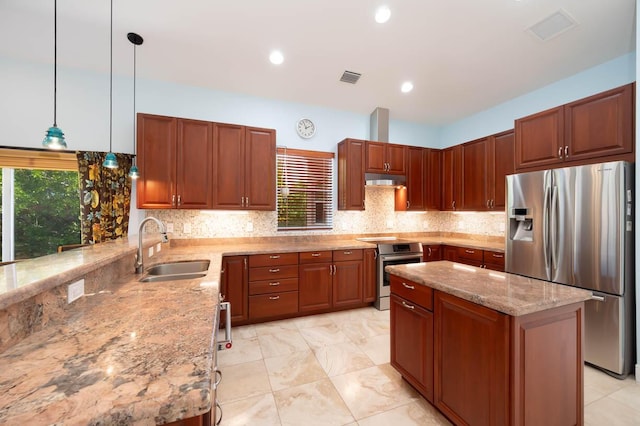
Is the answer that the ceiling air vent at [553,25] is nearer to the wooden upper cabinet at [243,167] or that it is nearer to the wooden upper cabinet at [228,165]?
the wooden upper cabinet at [243,167]

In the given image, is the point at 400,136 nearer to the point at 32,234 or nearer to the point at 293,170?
the point at 293,170

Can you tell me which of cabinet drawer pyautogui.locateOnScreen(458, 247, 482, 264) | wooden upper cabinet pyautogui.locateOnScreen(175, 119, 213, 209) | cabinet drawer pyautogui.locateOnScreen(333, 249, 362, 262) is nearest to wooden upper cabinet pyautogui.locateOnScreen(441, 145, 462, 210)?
cabinet drawer pyautogui.locateOnScreen(458, 247, 482, 264)

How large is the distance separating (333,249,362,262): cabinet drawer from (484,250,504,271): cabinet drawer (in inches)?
64.7

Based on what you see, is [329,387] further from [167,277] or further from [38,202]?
[38,202]

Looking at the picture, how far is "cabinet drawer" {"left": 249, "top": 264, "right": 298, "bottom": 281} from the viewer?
312cm

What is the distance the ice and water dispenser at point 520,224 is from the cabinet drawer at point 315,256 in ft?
6.94

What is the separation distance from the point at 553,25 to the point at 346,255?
3.11 m

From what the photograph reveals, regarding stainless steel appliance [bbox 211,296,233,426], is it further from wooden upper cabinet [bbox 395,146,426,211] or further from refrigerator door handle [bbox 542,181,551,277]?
wooden upper cabinet [bbox 395,146,426,211]

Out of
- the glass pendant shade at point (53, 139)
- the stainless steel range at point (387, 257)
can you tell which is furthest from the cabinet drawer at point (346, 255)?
the glass pendant shade at point (53, 139)

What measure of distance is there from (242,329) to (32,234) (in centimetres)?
272

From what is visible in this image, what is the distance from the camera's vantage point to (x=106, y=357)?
0.81m

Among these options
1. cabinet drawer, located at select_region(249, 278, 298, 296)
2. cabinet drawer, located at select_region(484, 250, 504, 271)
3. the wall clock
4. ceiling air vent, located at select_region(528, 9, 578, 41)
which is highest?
ceiling air vent, located at select_region(528, 9, 578, 41)

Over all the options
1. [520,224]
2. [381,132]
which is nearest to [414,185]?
[381,132]

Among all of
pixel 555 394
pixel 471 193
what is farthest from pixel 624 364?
pixel 471 193
